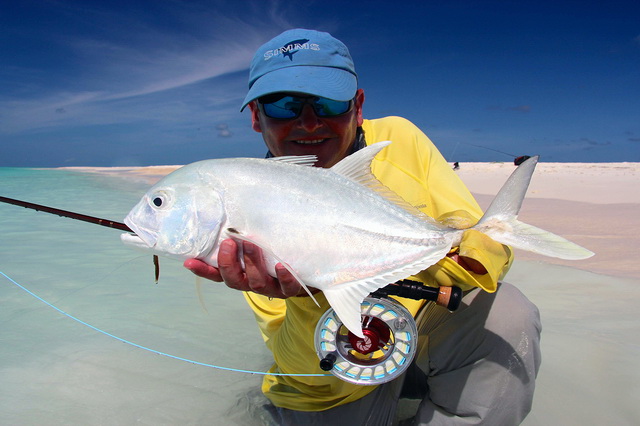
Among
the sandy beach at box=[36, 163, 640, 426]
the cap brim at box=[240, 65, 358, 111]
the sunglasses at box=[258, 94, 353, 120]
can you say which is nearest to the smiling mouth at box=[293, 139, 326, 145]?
the sunglasses at box=[258, 94, 353, 120]

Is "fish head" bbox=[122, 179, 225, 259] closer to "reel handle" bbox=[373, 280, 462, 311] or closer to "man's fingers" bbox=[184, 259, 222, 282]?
"man's fingers" bbox=[184, 259, 222, 282]

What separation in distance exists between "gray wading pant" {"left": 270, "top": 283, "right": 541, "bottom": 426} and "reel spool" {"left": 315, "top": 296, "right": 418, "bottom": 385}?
10.7 inches

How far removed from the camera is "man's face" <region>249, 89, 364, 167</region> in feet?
5.98

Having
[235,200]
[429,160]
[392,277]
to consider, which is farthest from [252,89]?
[392,277]

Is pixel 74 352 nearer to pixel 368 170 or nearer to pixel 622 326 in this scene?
pixel 368 170

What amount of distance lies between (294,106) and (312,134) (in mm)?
142

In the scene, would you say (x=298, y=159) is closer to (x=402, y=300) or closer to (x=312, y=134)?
(x=312, y=134)

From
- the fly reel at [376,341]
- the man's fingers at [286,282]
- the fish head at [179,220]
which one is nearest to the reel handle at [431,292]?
the fly reel at [376,341]

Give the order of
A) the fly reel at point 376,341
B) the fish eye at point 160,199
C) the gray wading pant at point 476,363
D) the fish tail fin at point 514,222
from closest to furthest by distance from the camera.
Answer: the fish tail fin at point 514,222, the fish eye at point 160,199, the fly reel at point 376,341, the gray wading pant at point 476,363

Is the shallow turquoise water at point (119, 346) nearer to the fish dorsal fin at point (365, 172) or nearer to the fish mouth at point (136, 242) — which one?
the fish mouth at point (136, 242)

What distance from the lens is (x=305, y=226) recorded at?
1.31 m

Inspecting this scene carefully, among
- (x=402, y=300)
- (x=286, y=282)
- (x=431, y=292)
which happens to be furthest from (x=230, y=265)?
(x=402, y=300)

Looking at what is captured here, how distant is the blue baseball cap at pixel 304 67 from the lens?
173 cm

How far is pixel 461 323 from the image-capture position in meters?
1.64
